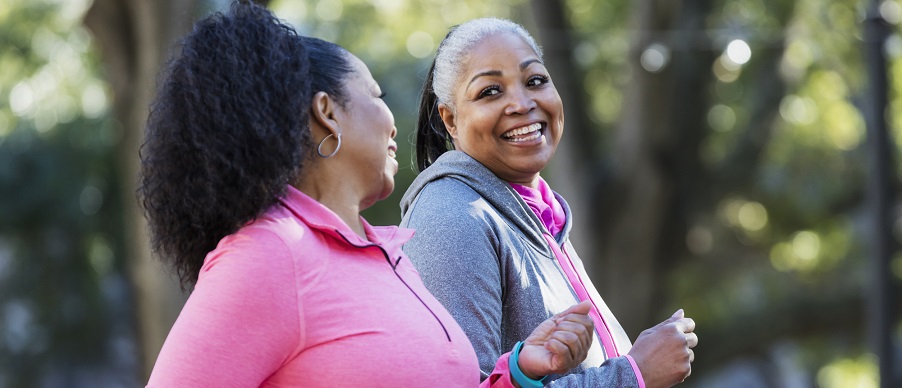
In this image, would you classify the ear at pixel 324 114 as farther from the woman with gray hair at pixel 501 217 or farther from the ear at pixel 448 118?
the ear at pixel 448 118

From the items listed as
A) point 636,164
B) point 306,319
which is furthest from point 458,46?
point 636,164

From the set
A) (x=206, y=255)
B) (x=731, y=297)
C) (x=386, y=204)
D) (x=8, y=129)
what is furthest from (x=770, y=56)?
(x=206, y=255)

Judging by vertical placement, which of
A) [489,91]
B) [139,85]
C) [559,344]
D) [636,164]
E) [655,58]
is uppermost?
[655,58]

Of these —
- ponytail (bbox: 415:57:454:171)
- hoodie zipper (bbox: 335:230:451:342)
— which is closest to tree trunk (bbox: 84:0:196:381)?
ponytail (bbox: 415:57:454:171)

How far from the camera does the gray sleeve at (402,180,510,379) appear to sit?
7.75 ft

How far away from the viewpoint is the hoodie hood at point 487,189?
8.54ft

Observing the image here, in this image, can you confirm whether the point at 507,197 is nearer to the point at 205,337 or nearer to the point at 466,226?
the point at 466,226

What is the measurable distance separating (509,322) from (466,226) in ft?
0.71

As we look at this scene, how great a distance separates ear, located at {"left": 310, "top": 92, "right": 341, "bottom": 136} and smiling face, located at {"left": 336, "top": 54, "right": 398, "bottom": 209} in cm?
1

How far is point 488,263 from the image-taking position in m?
2.43

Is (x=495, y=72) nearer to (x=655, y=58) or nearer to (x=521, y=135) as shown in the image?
(x=521, y=135)

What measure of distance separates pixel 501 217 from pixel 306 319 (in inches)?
31.6

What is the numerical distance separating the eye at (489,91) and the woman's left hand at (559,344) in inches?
29.1

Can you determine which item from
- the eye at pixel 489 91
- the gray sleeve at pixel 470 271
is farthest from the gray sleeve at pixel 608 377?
the eye at pixel 489 91
